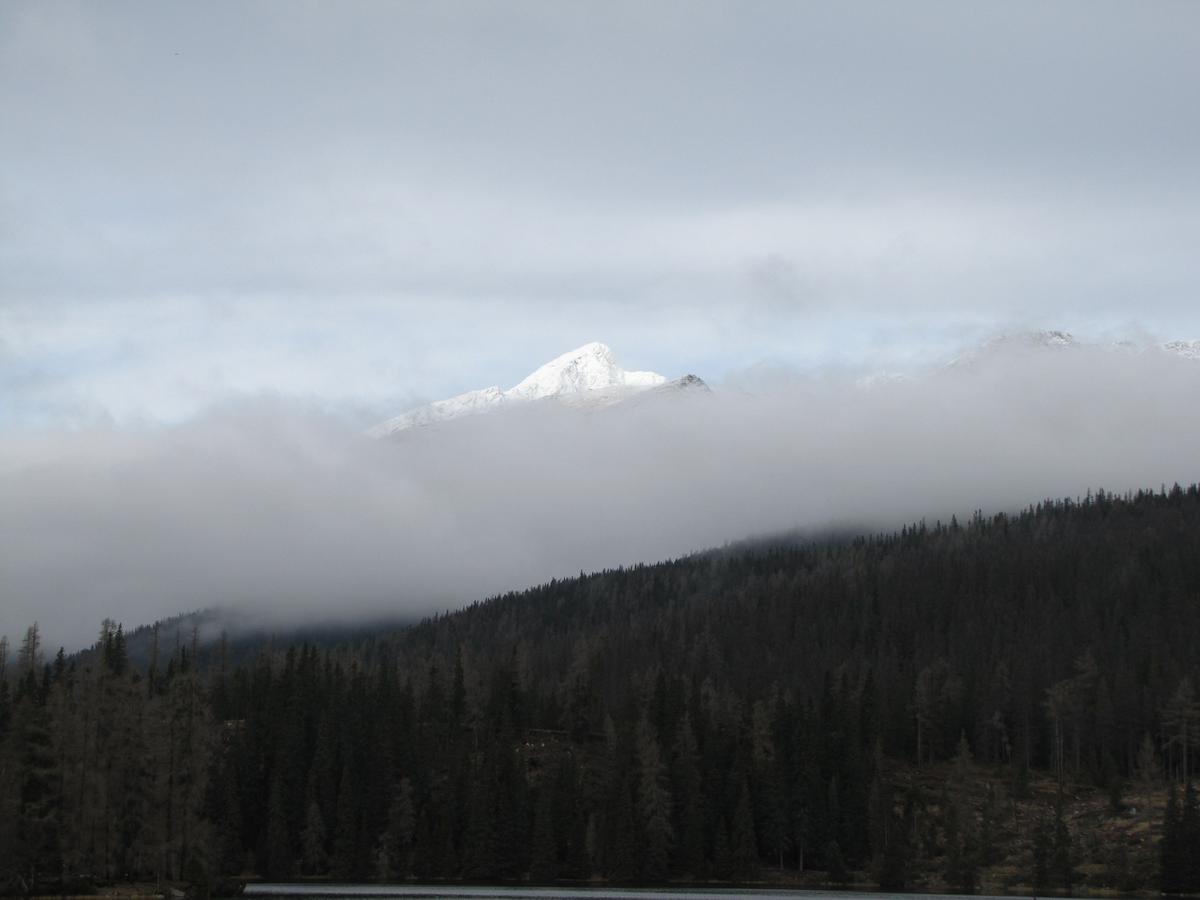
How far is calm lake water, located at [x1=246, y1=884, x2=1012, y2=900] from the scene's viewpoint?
120625 mm

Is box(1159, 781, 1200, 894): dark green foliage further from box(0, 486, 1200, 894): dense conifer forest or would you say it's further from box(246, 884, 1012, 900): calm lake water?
box(246, 884, 1012, 900): calm lake water

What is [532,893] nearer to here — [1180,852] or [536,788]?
[536,788]

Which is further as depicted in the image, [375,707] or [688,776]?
[375,707]

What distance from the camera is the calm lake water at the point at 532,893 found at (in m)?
121

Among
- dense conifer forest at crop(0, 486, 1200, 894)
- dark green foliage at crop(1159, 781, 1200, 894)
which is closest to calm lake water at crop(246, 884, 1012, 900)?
dense conifer forest at crop(0, 486, 1200, 894)

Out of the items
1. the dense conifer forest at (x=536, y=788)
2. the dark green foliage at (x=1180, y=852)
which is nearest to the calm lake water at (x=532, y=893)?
the dense conifer forest at (x=536, y=788)

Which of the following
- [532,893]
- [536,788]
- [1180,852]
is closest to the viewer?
[532,893]

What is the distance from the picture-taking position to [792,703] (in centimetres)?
18812

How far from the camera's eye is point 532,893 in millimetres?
126438

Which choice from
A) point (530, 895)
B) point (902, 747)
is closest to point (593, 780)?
point (530, 895)

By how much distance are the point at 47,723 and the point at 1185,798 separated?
10078 centimetres

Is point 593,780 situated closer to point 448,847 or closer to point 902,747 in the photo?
point 448,847

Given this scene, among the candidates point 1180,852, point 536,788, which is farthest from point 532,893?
point 1180,852

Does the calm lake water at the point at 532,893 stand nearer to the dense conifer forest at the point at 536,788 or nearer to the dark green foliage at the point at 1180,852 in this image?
the dense conifer forest at the point at 536,788
